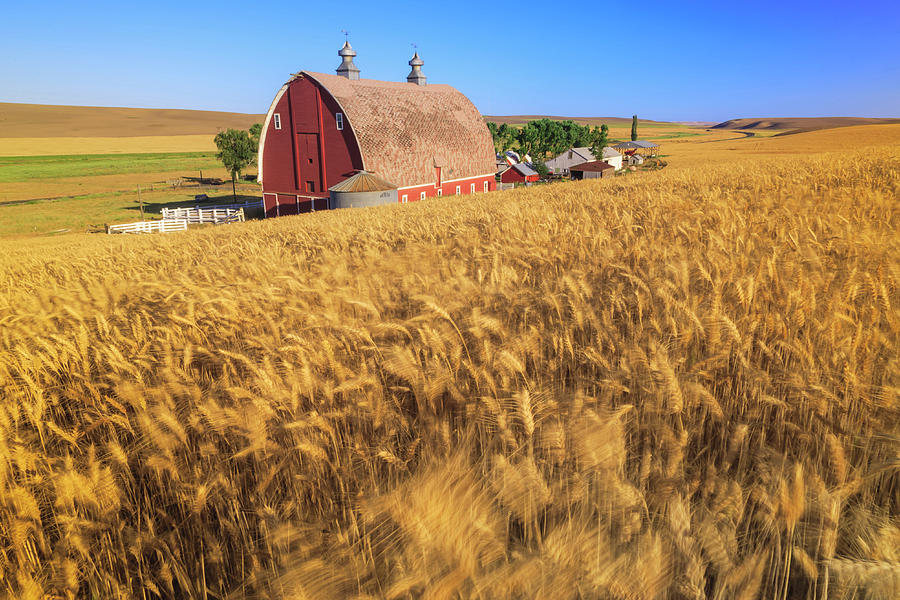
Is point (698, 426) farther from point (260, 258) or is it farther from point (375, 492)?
point (260, 258)

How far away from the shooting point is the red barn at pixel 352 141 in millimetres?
29953

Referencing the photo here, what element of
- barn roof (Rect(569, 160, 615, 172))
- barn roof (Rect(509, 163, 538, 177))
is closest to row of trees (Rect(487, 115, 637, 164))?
barn roof (Rect(569, 160, 615, 172))

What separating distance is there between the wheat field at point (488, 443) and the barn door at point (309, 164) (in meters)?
29.7

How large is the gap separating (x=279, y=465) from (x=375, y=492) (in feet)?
1.55

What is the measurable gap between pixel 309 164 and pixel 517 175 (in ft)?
108

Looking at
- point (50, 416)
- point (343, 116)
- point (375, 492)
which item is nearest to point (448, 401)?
point (375, 492)

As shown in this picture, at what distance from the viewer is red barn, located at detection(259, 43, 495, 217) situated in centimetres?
2995

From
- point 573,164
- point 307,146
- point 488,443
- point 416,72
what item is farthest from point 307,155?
point 573,164

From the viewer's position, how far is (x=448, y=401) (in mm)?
2480

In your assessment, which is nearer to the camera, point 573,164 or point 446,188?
point 446,188

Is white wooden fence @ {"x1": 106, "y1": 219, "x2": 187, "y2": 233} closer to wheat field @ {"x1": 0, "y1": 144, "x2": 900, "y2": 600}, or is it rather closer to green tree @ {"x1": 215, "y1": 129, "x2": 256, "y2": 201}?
green tree @ {"x1": 215, "y1": 129, "x2": 256, "y2": 201}

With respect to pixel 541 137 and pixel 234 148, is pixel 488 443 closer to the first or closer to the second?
pixel 234 148

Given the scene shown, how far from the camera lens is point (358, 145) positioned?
29062mm

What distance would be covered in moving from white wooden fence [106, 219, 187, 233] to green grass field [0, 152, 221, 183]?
54231mm
